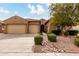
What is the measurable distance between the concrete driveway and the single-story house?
0.69 feet

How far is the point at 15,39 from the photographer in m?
8.52

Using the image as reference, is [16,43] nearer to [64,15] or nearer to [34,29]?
[34,29]

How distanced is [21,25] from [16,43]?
2.20ft

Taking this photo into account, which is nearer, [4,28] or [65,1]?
[65,1]

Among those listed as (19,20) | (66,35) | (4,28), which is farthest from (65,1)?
(4,28)

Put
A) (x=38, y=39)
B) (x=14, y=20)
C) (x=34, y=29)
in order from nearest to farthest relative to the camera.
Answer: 1. (x=38, y=39)
2. (x=14, y=20)
3. (x=34, y=29)

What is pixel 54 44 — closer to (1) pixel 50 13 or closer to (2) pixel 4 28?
(1) pixel 50 13

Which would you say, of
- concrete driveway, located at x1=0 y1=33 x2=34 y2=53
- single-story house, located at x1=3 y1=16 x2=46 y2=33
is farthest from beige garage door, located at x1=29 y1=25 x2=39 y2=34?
concrete driveway, located at x1=0 y1=33 x2=34 y2=53

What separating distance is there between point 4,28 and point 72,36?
240cm

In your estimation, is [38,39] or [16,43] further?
[16,43]

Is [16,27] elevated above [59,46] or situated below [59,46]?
above

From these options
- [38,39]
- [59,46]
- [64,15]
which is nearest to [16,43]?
[38,39]

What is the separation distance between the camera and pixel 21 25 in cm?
869

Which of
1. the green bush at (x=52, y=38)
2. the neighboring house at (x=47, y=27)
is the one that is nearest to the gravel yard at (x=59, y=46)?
the green bush at (x=52, y=38)
